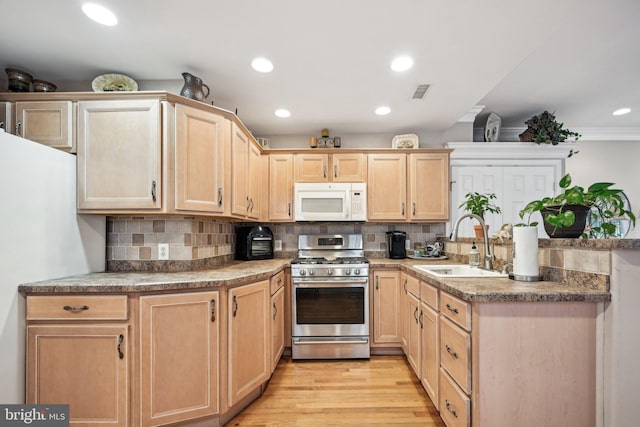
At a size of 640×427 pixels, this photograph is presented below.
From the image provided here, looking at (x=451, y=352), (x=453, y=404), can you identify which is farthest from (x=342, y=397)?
(x=451, y=352)

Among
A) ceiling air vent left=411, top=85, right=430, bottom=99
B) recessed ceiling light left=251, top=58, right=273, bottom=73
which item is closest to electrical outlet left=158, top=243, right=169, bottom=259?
recessed ceiling light left=251, top=58, right=273, bottom=73

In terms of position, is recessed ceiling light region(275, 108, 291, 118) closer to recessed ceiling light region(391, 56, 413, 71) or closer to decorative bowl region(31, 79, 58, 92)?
recessed ceiling light region(391, 56, 413, 71)

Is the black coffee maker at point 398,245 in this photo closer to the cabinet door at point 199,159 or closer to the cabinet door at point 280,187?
the cabinet door at point 280,187

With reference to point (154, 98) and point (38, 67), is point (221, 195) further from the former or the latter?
point (38, 67)

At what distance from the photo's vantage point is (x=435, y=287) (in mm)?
1754

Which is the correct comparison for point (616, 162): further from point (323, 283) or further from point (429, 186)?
point (323, 283)

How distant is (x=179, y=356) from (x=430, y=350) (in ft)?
5.13

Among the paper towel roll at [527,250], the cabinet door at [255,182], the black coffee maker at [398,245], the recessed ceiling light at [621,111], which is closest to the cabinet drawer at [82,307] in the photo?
the cabinet door at [255,182]

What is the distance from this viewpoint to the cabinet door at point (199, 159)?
6.13 feet

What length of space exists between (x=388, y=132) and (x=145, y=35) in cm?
254

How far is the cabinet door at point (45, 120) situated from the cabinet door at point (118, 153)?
0.26 ft

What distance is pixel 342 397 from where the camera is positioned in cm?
203

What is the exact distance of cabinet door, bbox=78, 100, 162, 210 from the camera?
183 cm

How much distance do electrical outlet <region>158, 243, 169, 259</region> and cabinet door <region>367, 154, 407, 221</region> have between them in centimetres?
196
